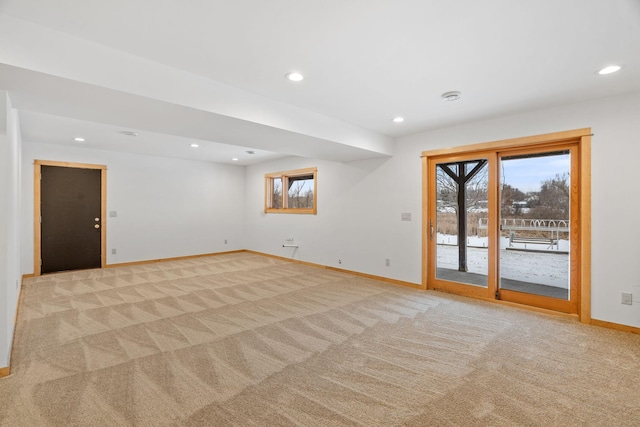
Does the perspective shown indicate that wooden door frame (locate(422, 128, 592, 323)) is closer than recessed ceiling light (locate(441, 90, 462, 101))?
No

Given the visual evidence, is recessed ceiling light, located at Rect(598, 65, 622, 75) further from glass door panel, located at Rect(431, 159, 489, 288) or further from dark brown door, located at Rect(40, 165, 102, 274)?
dark brown door, located at Rect(40, 165, 102, 274)

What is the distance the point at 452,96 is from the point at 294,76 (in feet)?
5.67

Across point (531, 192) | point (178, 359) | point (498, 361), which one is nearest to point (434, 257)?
point (531, 192)

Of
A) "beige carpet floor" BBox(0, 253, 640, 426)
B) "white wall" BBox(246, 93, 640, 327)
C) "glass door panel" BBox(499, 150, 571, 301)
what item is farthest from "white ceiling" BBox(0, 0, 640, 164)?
"beige carpet floor" BBox(0, 253, 640, 426)

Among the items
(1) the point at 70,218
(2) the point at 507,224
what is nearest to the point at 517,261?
(2) the point at 507,224

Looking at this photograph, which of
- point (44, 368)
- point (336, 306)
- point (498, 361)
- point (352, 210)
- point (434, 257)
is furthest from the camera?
point (352, 210)

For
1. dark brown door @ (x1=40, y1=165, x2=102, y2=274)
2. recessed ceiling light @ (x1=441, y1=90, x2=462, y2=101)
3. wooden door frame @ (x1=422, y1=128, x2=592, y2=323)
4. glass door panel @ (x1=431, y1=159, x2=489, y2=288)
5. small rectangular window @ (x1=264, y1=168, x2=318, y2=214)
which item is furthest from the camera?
small rectangular window @ (x1=264, y1=168, x2=318, y2=214)

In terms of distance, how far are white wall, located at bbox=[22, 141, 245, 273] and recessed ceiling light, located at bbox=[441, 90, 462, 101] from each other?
637 cm

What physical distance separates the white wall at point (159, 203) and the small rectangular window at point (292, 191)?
117cm

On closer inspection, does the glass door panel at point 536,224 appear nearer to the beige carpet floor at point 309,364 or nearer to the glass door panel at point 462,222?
the glass door panel at point 462,222

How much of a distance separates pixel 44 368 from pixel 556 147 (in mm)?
5658

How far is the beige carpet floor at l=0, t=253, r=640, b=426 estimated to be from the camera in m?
1.94

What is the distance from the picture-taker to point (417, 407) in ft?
6.53

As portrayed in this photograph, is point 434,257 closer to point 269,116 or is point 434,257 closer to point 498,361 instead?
point 498,361
